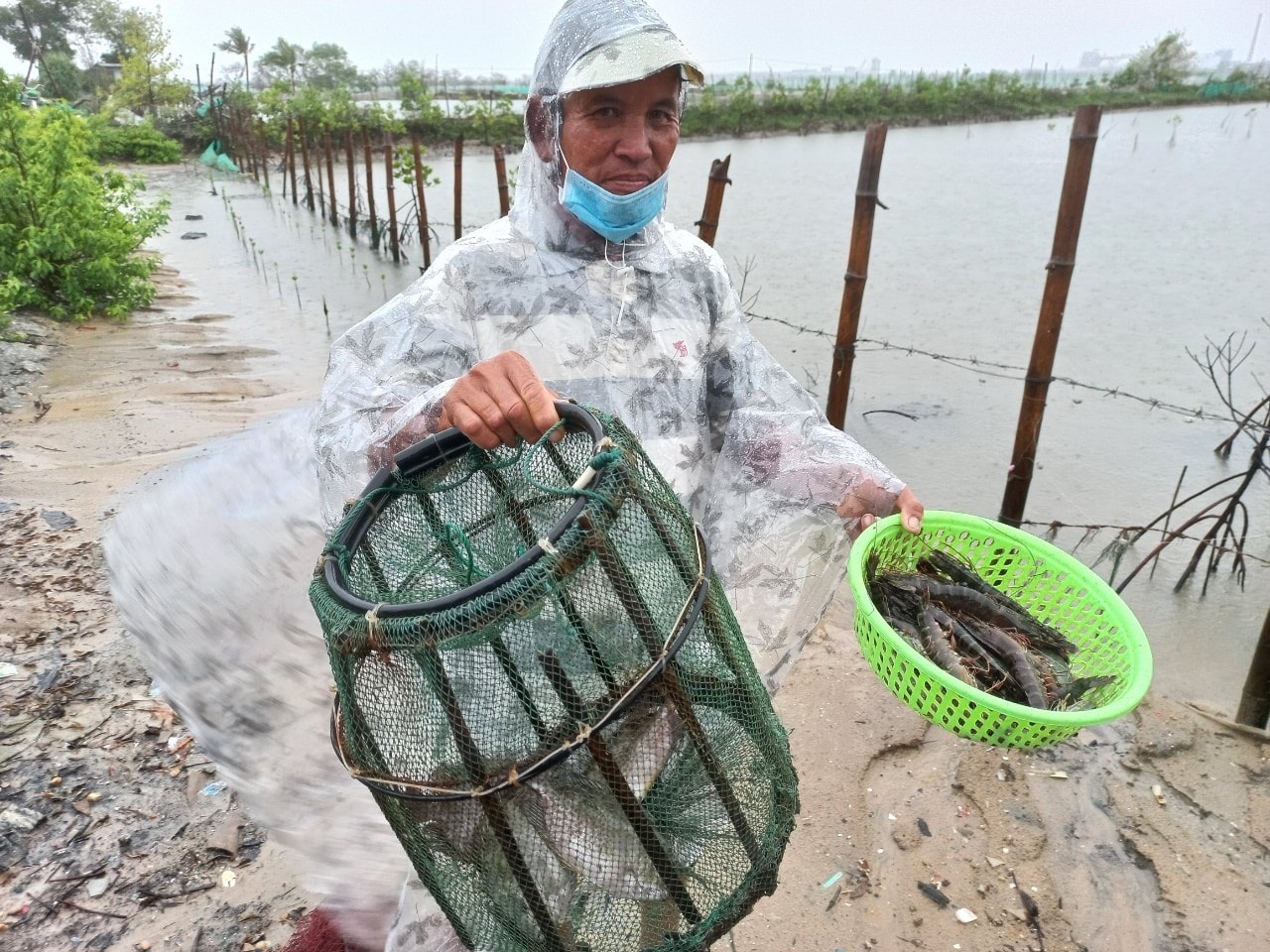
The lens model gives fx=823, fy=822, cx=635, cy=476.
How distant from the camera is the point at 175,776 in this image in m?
2.53

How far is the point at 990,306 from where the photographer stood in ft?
35.1

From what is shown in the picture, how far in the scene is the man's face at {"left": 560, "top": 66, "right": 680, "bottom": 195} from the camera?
1604 mm

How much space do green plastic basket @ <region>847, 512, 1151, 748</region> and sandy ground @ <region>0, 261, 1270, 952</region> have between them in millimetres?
912

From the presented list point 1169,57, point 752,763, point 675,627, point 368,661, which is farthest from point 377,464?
point 1169,57

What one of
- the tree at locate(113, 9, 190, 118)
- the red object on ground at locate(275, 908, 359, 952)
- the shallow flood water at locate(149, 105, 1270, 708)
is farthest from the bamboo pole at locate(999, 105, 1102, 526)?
the tree at locate(113, 9, 190, 118)

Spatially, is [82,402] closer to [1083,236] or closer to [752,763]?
[752,763]

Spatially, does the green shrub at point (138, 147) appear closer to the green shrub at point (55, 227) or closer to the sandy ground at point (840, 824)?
the green shrub at point (55, 227)

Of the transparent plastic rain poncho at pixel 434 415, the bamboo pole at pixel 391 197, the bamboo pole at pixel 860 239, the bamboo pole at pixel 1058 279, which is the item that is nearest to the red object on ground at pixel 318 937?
the transparent plastic rain poncho at pixel 434 415

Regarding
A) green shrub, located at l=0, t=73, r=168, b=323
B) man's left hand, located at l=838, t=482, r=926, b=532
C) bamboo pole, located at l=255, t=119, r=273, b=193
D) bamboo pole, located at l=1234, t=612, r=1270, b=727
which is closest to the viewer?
man's left hand, located at l=838, t=482, r=926, b=532

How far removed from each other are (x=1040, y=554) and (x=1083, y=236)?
14.4m

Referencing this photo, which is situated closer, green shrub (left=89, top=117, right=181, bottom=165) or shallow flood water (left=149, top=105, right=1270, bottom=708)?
shallow flood water (left=149, top=105, right=1270, bottom=708)

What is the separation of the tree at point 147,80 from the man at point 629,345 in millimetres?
37777

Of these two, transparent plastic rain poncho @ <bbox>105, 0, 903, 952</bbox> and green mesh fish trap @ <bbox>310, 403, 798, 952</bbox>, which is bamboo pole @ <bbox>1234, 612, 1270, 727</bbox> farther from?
green mesh fish trap @ <bbox>310, 403, 798, 952</bbox>

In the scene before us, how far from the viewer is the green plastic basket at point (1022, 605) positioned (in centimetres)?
145
